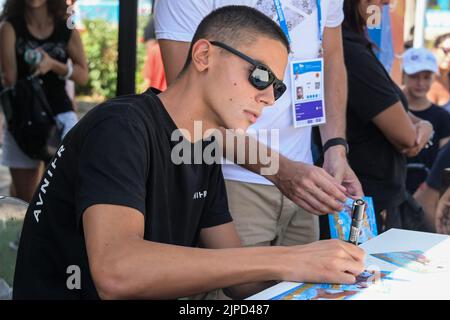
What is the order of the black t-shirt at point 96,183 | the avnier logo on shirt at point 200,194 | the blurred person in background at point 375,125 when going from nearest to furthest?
the black t-shirt at point 96,183 → the avnier logo on shirt at point 200,194 → the blurred person in background at point 375,125

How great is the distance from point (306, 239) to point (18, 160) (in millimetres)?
2279

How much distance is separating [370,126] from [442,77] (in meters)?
3.85

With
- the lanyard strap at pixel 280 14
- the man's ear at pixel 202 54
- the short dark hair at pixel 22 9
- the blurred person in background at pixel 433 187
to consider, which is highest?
the short dark hair at pixel 22 9

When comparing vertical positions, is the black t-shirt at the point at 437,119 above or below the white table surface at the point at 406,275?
above

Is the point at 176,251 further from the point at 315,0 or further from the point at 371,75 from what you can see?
the point at 371,75

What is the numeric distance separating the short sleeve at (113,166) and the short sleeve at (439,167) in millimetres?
2414

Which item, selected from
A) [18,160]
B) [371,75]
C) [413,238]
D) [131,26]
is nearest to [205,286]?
[413,238]

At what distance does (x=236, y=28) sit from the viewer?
1.87 m

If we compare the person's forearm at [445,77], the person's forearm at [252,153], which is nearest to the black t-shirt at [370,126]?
A: the person's forearm at [252,153]

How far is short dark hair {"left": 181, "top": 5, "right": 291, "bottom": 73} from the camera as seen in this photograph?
185 cm

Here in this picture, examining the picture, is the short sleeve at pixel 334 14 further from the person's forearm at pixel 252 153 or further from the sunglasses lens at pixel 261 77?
the sunglasses lens at pixel 261 77

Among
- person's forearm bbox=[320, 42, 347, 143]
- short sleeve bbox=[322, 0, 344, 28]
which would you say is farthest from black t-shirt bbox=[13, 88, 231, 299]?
short sleeve bbox=[322, 0, 344, 28]

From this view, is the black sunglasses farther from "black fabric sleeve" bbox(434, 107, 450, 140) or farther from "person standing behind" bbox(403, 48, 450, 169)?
"black fabric sleeve" bbox(434, 107, 450, 140)

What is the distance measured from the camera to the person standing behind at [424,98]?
498 centimetres
